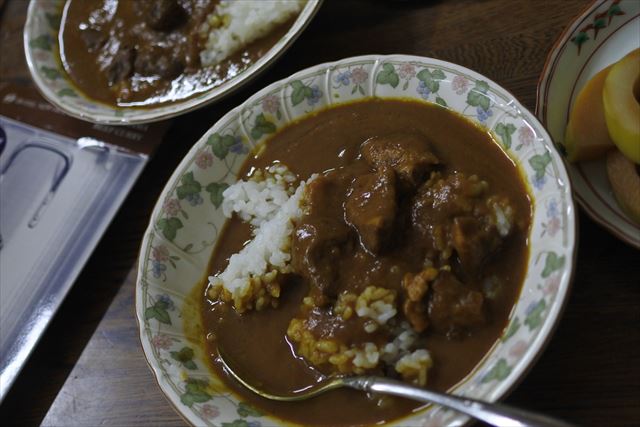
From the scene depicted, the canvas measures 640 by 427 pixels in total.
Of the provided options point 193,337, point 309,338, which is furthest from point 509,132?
point 193,337

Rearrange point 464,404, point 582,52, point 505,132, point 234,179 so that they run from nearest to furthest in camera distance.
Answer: point 464,404 < point 505,132 < point 582,52 < point 234,179

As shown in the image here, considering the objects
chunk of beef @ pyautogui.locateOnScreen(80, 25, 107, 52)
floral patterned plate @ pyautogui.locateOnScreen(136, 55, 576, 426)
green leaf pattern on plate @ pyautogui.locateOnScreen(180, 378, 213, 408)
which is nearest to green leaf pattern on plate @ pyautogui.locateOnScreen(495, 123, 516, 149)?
floral patterned plate @ pyautogui.locateOnScreen(136, 55, 576, 426)

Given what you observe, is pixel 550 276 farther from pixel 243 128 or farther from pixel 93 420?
pixel 93 420

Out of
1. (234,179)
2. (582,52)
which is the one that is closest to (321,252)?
(234,179)

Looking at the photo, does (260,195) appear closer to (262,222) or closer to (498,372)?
(262,222)

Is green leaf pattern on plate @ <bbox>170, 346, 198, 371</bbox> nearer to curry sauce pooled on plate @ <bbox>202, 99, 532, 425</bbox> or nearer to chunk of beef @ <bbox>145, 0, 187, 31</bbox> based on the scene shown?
curry sauce pooled on plate @ <bbox>202, 99, 532, 425</bbox>

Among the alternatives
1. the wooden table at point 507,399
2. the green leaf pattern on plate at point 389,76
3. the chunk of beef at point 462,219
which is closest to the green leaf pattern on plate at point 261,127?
the wooden table at point 507,399
